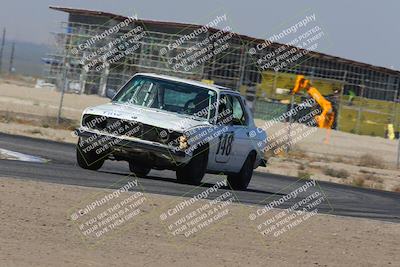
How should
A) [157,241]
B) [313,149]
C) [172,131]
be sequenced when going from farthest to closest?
[313,149], [172,131], [157,241]

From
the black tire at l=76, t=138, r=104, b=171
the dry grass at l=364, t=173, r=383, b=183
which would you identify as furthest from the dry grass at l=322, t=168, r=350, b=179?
the black tire at l=76, t=138, r=104, b=171

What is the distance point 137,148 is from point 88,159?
1.24m

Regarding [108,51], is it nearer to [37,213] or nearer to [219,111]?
[219,111]

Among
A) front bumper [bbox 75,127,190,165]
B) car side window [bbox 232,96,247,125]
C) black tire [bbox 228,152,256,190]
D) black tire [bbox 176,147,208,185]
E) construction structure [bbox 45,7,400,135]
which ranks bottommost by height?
construction structure [bbox 45,7,400,135]

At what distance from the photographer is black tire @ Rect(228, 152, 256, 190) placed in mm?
17266

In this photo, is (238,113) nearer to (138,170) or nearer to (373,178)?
(138,170)

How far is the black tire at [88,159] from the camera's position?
1554 centimetres

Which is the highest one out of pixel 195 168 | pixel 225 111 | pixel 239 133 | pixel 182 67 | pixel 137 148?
pixel 225 111

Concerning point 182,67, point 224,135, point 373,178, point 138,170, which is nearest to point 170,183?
point 224,135

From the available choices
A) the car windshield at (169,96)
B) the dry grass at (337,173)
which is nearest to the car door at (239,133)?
the car windshield at (169,96)

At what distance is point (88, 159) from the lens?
51.5 feet

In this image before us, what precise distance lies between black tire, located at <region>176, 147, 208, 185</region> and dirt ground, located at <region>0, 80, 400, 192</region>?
10.2 m

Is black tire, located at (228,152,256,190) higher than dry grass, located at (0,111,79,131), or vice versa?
black tire, located at (228,152,256,190)

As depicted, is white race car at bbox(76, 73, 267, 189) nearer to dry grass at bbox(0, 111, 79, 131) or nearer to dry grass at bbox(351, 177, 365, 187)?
dry grass at bbox(351, 177, 365, 187)
